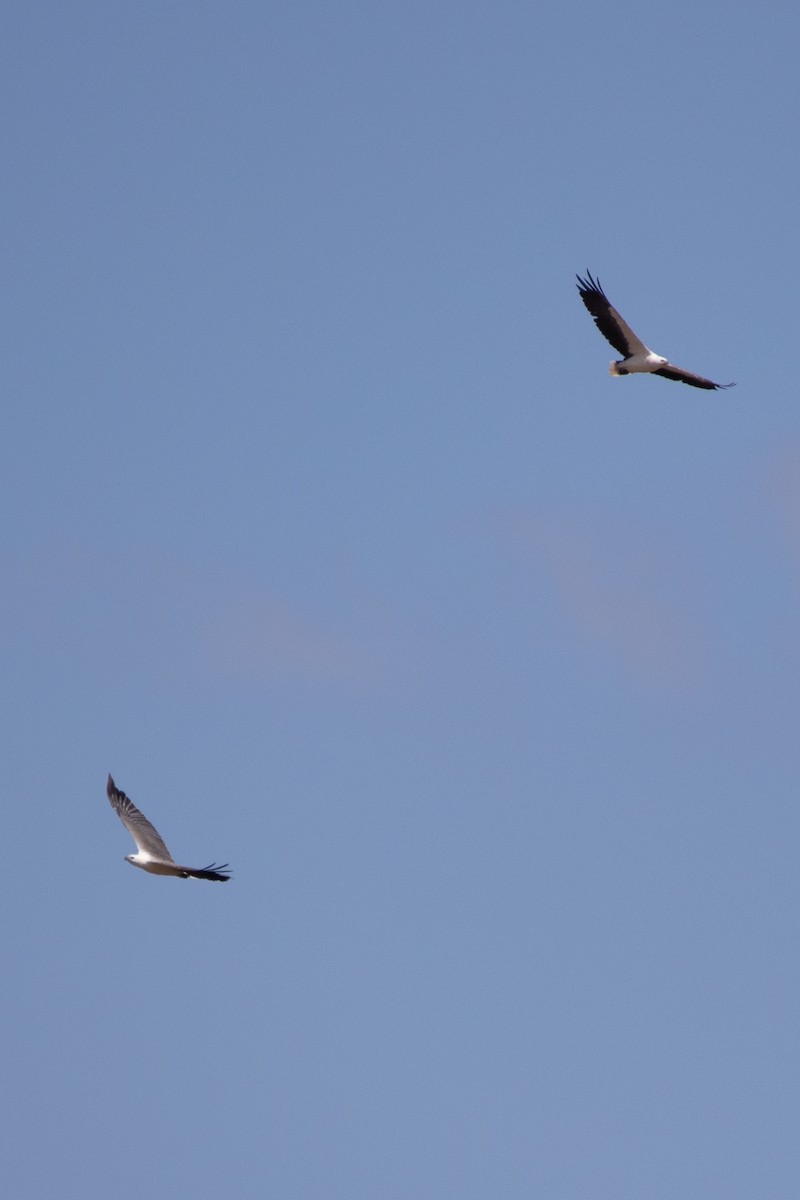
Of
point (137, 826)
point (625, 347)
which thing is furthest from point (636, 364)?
point (137, 826)

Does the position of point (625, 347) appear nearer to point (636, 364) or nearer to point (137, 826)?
point (636, 364)

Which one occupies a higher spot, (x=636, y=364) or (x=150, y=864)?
(x=636, y=364)

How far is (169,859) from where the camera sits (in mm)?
79125

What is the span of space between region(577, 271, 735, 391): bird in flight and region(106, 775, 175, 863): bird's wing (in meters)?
14.2

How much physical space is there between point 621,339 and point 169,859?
15.0 meters

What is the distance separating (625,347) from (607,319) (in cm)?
85

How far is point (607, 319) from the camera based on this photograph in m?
76.7

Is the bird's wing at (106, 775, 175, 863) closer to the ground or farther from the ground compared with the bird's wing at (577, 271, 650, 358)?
closer to the ground

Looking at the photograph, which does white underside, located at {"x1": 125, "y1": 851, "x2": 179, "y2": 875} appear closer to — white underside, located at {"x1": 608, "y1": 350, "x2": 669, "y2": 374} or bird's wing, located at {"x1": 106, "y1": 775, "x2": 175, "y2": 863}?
bird's wing, located at {"x1": 106, "y1": 775, "x2": 175, "y2": 863}

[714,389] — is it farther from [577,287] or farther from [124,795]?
[124,795]

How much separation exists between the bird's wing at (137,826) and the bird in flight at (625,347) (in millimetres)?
14211

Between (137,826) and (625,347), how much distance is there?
15.0m

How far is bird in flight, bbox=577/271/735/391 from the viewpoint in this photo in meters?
76.5

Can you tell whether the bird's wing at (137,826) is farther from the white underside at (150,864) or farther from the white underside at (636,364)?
the white underside at (636,364)
